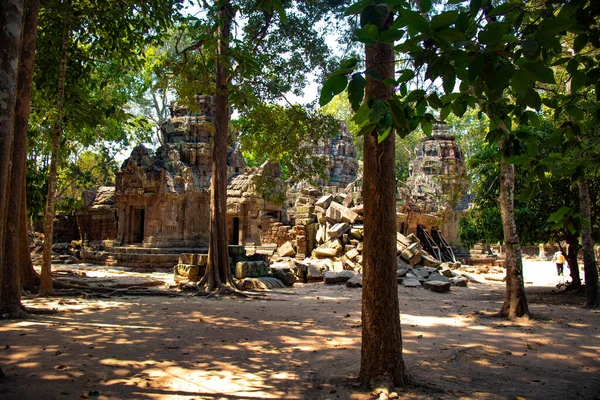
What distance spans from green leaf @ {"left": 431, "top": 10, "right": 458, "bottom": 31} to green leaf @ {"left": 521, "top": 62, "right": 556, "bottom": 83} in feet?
1.12

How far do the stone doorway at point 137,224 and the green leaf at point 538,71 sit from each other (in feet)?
67.8

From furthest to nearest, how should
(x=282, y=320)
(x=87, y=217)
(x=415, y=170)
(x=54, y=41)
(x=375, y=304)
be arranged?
(x=415, y=170), (x=87, y=217), (x=54, y=41), (x=282, y=320), (x=375, y=304)

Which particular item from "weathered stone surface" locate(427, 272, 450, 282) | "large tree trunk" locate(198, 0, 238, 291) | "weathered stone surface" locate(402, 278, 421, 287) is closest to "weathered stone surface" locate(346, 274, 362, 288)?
"weathered stone surface" locate(402, 278, 421, 287)

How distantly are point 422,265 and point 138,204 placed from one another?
1292 centimetres

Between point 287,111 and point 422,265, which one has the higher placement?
point 287,111

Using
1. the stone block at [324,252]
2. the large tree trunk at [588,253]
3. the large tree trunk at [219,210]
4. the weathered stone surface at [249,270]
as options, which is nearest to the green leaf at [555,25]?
the large tree trunk at [588,253]

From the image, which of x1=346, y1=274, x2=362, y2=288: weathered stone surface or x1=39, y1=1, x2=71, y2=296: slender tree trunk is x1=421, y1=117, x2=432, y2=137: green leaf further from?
x1=346, y1=274, x2=362, y2=288: weathered stone surface

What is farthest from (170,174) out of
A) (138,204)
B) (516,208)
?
(516,208)

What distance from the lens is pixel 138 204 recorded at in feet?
66.8

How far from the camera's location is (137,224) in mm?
21188

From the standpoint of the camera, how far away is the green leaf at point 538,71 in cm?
172

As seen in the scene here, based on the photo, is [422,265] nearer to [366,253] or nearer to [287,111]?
[287,111]

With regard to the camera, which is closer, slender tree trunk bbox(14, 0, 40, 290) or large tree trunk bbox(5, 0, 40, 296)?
large tree trunk bbox(5, 0, 40, 296)

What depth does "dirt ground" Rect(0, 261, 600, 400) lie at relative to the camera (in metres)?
3.76
